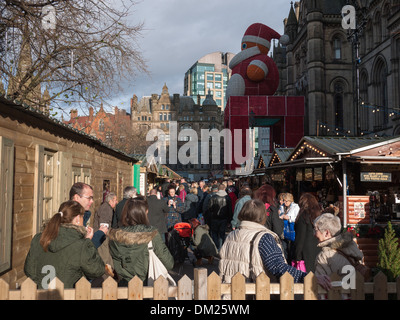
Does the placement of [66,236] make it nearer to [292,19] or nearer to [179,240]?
[179,240]

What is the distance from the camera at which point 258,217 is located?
3.67 m

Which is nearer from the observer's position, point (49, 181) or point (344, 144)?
point (49, 181)

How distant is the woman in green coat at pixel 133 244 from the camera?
387 centimetres

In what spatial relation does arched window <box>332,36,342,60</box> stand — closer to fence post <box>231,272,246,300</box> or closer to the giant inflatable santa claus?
the giant inflatable santa claus

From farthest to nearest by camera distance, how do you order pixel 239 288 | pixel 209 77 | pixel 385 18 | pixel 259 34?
pixel 209 77, pixel 259 34, pixel 385 18, pixel 239 288

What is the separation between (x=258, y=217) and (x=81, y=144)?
684 cm

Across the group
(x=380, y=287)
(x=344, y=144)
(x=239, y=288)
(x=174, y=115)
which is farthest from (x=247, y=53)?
(x=174, y=115)

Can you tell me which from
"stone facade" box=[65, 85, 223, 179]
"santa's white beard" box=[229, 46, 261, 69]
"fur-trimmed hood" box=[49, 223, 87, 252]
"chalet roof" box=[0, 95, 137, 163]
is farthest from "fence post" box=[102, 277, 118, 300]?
"stone facade" box=[65, 85, 223, 179]

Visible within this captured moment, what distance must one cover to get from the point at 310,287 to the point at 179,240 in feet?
21.5

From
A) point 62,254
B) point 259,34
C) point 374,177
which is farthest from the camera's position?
point 259,34

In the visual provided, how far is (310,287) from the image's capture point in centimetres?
330

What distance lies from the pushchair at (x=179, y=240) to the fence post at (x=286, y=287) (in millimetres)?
6315

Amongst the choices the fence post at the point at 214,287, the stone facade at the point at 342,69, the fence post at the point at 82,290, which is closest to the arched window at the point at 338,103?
the stone facade at the point at 342,69
